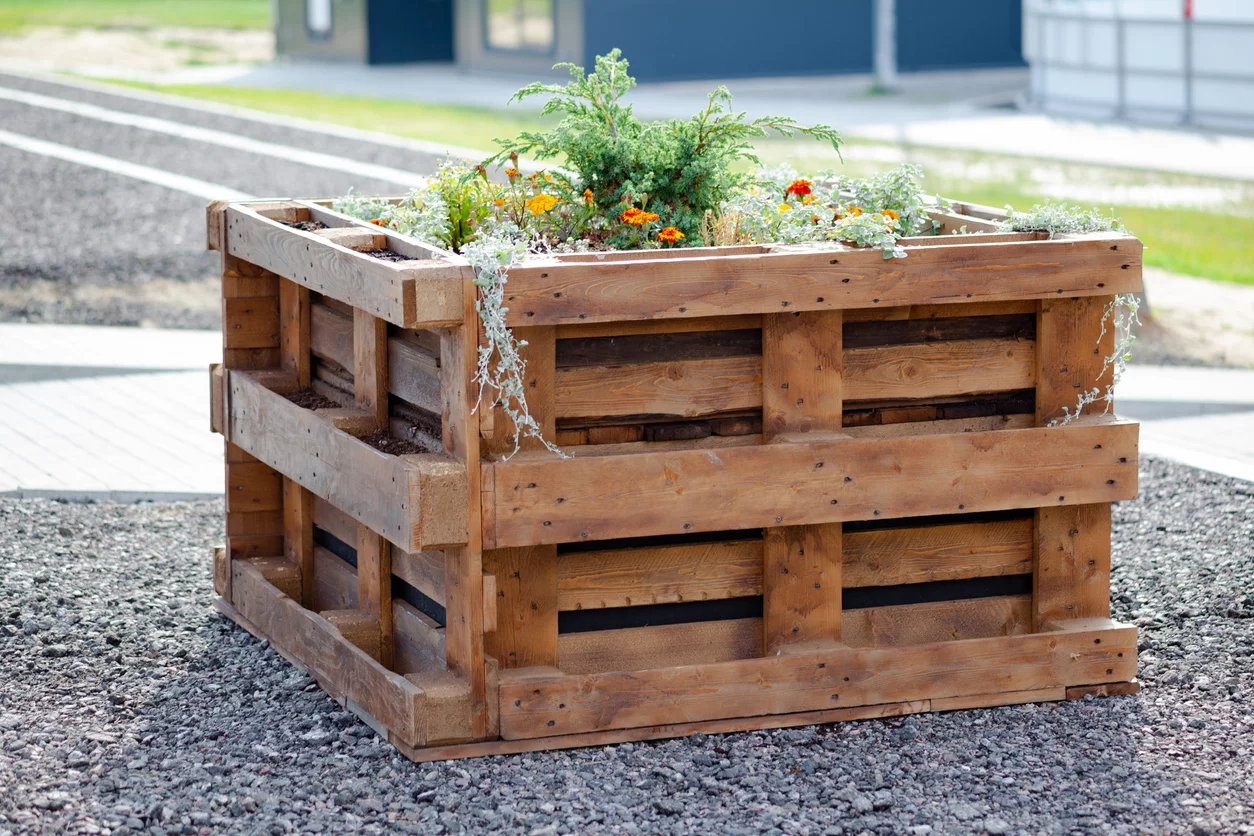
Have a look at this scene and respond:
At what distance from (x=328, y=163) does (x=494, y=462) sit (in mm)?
12705

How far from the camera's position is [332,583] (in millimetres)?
5055

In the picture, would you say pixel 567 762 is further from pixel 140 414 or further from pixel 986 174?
pixel 986 174

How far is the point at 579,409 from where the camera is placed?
414cm

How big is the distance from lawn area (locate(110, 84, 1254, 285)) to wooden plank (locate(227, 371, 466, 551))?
774cm

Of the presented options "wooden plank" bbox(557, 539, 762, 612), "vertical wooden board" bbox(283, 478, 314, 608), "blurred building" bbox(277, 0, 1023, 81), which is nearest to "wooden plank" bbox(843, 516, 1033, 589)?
"wooden plank" bbox(557, 539, 762, 612)

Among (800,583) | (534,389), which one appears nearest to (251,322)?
(534,389)

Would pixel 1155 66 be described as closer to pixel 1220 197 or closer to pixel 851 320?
pixel 1220 197

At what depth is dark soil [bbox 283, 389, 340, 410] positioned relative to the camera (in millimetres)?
4854

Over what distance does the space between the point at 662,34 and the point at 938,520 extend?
84.6 ft

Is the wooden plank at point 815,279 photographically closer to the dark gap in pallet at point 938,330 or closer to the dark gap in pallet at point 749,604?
the dark gap in pallet at point 938,330

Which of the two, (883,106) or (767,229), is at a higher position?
(883,106)

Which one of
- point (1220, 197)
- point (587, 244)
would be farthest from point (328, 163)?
point (587, 244)

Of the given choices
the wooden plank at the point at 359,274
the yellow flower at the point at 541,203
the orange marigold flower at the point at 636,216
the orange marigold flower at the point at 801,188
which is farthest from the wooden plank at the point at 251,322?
the orange marigold flower at the point at 801,188

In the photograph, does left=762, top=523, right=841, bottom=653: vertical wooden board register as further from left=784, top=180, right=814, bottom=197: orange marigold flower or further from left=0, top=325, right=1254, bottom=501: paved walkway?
left=0, top=325, right=1254, bottom=501: paved walkway
